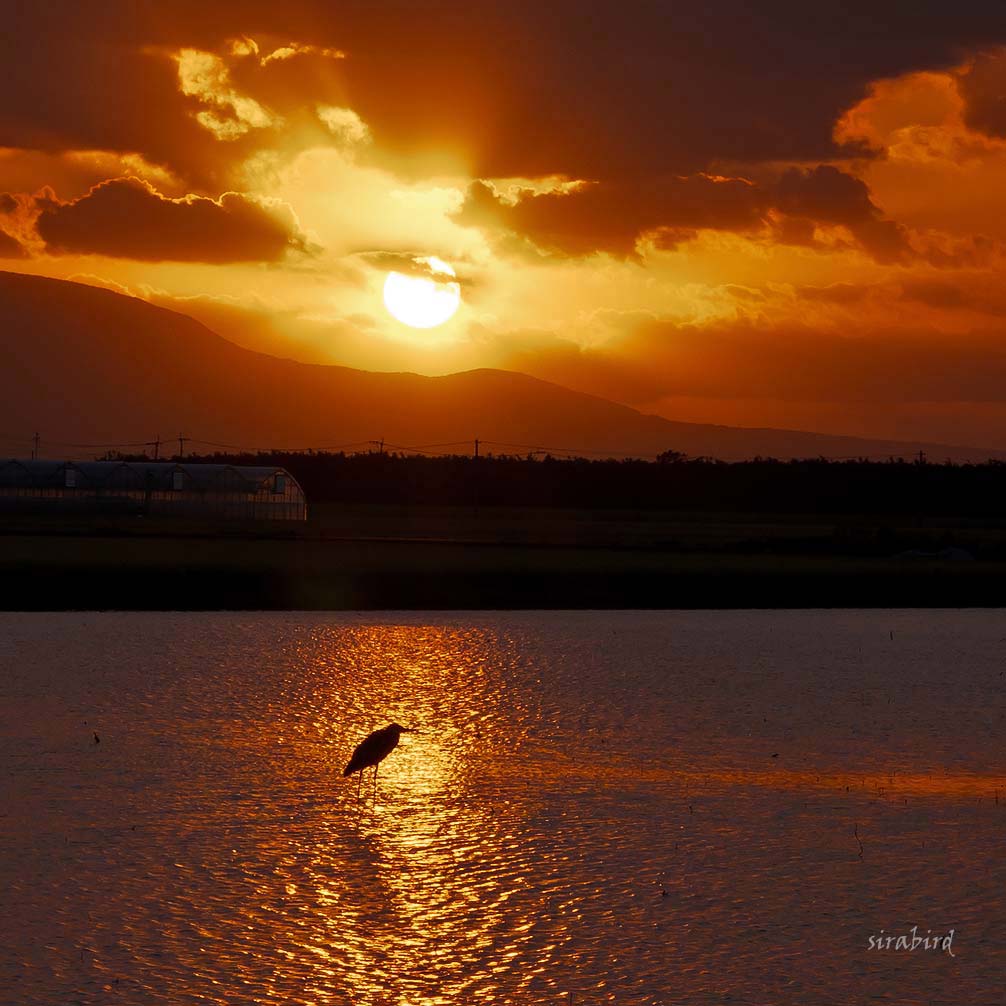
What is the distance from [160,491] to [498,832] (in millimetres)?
64658

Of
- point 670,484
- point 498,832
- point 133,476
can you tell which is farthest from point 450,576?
point 670,484

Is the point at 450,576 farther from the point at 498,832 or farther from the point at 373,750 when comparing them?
the point at 498,832

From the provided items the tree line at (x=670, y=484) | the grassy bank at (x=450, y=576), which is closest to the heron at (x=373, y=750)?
the grassy bank at (x=450, y=576)

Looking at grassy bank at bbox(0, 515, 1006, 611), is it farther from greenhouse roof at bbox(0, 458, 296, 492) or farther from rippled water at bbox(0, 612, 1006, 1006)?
greenhouse roof at bbox(0, 458, 296, 492)

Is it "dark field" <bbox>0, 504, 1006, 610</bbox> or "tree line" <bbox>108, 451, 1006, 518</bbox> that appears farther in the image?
"tree line" <bbox>108, 451, 1006, 518</bbox>

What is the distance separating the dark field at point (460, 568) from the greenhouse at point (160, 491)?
3162 mm

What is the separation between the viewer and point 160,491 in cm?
7425

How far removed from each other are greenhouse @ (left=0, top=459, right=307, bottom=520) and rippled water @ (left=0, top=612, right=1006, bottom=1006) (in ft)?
168

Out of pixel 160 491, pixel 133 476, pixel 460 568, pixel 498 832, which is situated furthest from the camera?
pixel 133 476

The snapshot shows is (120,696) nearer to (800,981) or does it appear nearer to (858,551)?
(800,981)

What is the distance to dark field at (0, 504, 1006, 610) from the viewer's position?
3409cm

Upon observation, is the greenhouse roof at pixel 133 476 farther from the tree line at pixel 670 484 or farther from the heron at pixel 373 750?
the heron at pixel 373 750

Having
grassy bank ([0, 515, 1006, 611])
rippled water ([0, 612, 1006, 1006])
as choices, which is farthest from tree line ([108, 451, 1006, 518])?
rippled water ([0, 612, 1006, 1006])

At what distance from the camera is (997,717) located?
711 inches
